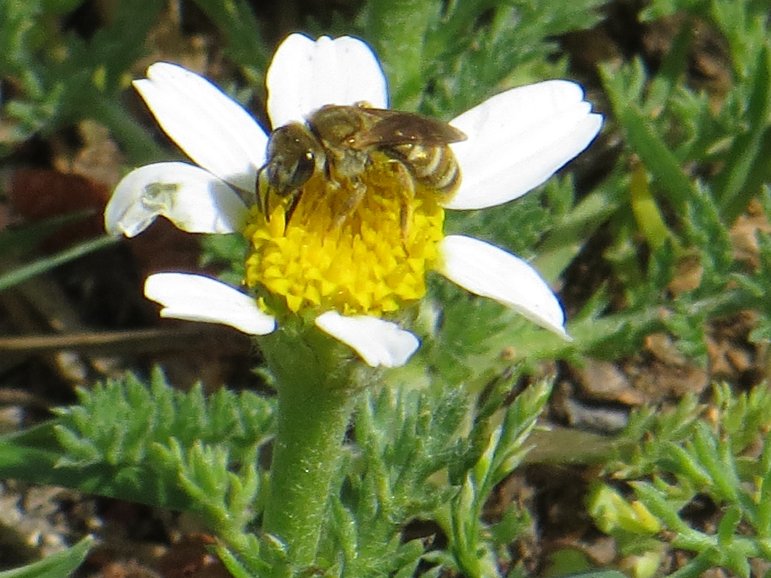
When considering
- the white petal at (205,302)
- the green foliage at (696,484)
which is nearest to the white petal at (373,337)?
the white petal at (205,302)

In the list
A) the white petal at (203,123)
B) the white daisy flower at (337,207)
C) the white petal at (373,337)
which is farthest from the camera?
the white petal at (203,123)

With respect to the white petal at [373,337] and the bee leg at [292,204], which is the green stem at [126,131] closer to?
the bee leg at [292,204]

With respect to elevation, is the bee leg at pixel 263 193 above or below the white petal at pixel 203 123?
below

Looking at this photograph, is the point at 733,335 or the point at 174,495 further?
the point at 733,335

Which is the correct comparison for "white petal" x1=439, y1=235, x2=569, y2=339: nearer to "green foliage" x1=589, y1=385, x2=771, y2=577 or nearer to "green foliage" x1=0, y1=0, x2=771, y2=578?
"green foliage" x1=0, y1=0, x2=771, y2=578

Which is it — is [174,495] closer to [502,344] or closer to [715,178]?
[502,344]

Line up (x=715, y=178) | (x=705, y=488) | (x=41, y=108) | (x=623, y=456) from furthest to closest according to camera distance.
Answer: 1. (x=715, y=178)
2. (x=41, y=108)
3. (x=623, y=456)
4. (x=705, y=488)

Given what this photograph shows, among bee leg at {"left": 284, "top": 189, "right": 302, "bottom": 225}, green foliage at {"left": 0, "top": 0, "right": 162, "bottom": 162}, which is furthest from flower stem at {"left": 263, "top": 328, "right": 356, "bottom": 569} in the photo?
green foliage at {"left": 0, "top": 0, "right": 162, "bottom": 162}

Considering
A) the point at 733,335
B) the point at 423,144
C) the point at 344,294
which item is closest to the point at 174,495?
the point at 344,294

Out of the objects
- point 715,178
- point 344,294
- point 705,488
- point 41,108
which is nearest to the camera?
point 344,294
